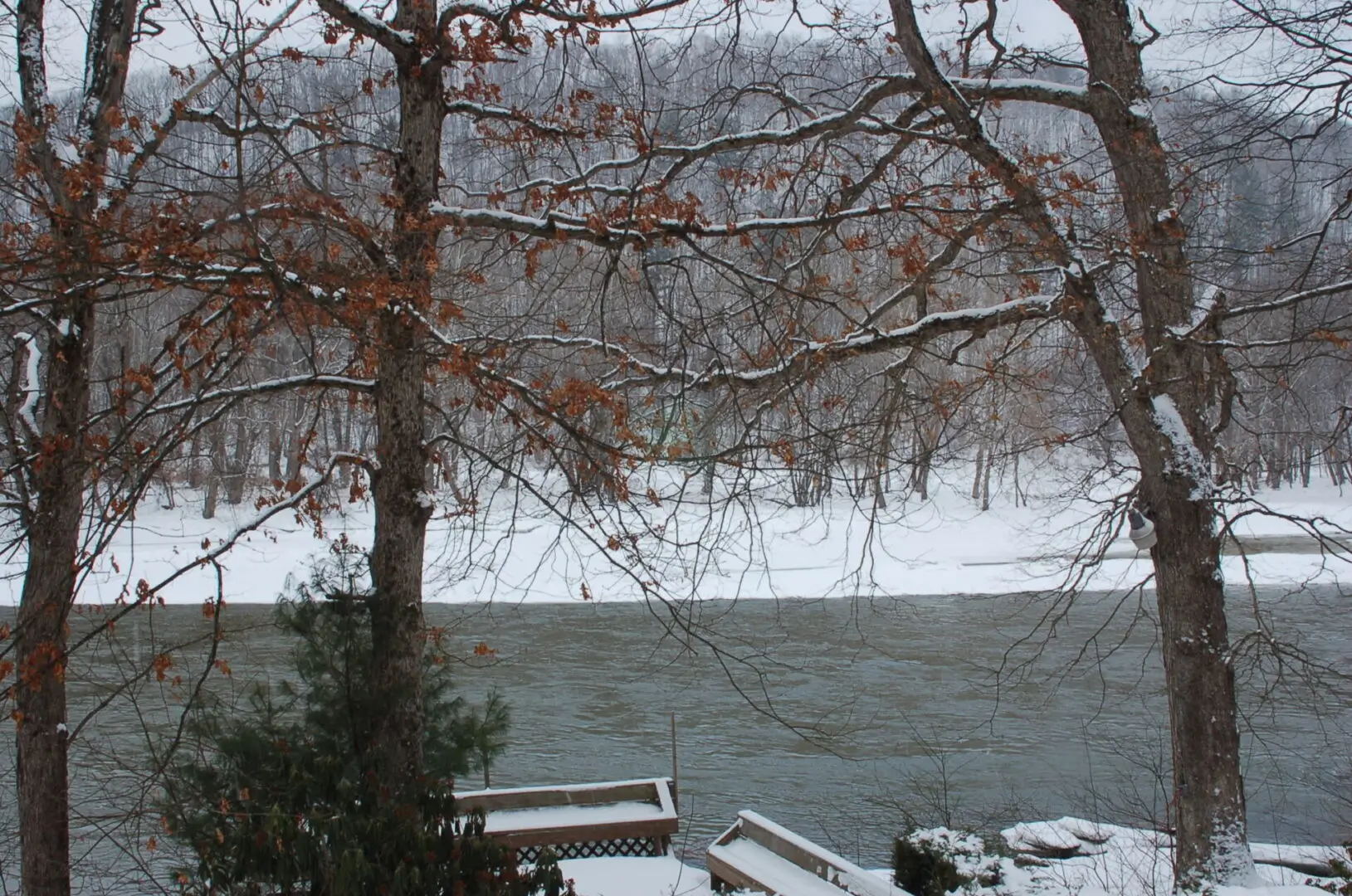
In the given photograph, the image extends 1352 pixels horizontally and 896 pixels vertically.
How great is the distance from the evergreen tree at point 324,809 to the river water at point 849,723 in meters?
2.32

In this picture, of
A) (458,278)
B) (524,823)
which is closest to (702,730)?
(524,823)

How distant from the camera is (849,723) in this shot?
1423cm

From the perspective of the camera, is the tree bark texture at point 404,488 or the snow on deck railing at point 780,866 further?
the snow on deck railing at point 780,866

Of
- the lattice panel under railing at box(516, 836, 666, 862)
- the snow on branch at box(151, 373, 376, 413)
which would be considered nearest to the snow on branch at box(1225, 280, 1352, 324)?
the snow on branch at box(151, 373, 376, 413)

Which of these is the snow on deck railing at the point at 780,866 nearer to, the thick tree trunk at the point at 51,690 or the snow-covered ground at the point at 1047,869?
the snow-covered ground at the point at 1047,869

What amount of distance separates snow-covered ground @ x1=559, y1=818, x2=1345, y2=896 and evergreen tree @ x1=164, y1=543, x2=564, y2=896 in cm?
272

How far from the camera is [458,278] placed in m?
6.11

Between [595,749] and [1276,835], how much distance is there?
7.45 m

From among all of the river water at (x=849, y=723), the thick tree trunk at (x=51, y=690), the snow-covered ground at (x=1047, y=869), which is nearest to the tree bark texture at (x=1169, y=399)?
the snow-covered ground at (x=1047, y=869)

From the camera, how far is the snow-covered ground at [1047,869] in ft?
25.2

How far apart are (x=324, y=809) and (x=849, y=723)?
10.7 metres

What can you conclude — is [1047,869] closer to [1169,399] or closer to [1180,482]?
[1180,482]

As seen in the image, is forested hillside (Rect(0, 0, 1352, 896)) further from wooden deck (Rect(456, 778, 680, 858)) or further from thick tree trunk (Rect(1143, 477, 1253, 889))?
wooden deck (Rect(456, 778, 680, 858))

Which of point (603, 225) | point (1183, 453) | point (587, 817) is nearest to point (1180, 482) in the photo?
point (1183, 453)
